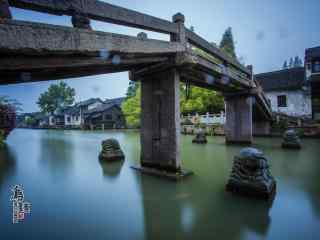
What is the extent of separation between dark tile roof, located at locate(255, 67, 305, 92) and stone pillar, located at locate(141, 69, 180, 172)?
18.9 meters

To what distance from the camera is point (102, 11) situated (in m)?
3.05

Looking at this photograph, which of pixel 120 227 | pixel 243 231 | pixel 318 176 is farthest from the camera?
pixel 318 176

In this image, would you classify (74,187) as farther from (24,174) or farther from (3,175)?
(3,175)

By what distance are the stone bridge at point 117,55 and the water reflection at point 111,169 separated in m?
0.95

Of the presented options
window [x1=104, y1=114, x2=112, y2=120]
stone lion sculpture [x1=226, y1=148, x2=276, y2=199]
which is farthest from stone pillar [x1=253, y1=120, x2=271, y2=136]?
window [x1=104, y1=114, x2=112, y2=120]

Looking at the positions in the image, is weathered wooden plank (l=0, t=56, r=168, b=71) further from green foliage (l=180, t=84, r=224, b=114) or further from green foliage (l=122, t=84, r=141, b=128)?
green foliage (l=122, t=84, r=141, b=128)

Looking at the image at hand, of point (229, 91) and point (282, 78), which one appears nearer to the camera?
point (229, 91)

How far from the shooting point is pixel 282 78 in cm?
2109

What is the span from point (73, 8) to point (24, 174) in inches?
229

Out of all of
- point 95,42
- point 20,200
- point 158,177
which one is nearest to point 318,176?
point 158,177

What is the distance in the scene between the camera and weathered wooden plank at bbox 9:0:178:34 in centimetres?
234

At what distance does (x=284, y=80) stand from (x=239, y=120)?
13784 millimetres

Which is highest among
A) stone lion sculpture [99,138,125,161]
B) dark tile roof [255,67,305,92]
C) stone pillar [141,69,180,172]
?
dark tile roof [255,67,305,92]

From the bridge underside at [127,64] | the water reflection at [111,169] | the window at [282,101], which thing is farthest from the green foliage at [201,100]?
the water reflection at [111,169]
